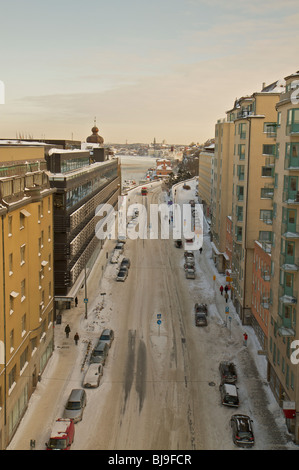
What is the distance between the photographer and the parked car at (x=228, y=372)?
32156 millimetres

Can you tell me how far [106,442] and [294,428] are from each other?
393 inches

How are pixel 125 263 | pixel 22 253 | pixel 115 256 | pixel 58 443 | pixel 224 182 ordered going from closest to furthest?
pixel 58 443
pixel 22 253
pixel 224 182
pixel 125 263
pixel 115 256

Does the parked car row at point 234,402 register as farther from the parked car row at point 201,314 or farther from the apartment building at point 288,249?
the parked car row at point 201,314

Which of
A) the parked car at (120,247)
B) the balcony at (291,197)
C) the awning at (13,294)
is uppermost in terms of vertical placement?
the balcony at (291,197)

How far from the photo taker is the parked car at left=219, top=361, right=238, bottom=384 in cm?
3216

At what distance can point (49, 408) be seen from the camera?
Result: 2930 cm

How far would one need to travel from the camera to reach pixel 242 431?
85.3 ft

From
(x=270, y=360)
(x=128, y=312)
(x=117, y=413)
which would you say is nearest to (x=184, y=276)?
(x=128, y=312)

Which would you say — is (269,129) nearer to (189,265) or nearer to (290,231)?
(290,231)

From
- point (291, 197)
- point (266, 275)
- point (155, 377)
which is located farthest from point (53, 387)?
point (291, 197)

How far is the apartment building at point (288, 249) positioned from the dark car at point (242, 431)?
2.22 metres

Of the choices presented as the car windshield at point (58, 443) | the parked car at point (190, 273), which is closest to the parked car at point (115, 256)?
the parked car at point (190, 273)

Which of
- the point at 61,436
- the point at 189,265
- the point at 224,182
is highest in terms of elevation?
the point at 224,182

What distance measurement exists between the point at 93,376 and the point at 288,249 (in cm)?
1495
